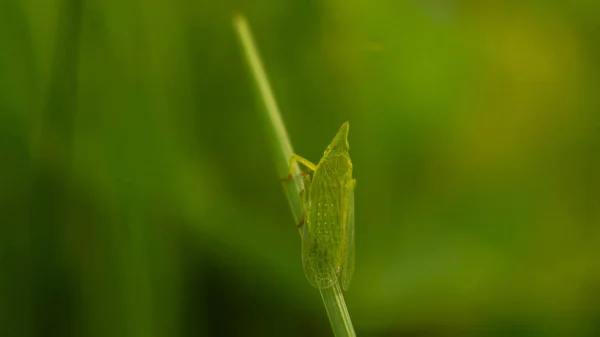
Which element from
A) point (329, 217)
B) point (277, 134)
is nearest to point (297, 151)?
point (329, 217)

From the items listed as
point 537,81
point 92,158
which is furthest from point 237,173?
point 537,81

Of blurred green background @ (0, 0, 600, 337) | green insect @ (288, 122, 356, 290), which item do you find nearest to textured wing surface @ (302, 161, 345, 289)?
green insect @ (288, 122, 356, 290)

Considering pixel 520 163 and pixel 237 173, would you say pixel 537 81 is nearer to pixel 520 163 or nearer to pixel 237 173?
pixel 520 163

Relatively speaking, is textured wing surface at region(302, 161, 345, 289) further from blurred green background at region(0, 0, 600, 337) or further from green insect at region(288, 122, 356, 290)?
blurred green background at region(0, 0, 600, 337)

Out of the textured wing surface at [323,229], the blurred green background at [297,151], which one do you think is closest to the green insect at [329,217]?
the textured wing surface at [323,229]

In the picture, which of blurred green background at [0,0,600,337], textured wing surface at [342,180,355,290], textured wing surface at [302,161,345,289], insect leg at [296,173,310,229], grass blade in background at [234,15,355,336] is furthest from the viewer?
blurred green background at [0,0,600,337]

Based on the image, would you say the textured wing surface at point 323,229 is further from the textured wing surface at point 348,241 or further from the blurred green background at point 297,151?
the blurred green background at point 297,151
